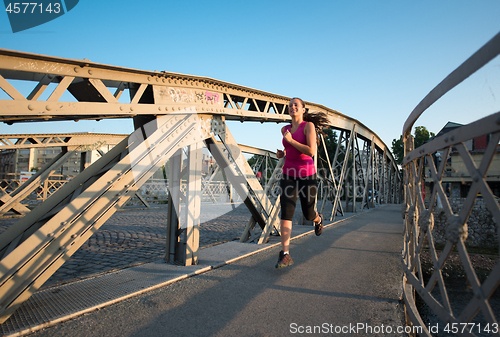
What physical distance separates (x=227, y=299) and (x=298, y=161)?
1.85 metres

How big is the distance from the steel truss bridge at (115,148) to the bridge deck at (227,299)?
35 centimetres

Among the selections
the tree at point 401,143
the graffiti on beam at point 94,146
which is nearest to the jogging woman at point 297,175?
the graffiti on beam at point 94,146

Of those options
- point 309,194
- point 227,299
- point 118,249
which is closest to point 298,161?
point 309,194

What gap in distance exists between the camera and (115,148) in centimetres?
327

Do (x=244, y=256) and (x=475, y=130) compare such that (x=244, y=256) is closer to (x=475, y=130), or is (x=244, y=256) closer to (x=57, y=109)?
(x=57, y=109)

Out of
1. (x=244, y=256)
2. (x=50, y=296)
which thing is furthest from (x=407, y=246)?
(x=50, y=296)

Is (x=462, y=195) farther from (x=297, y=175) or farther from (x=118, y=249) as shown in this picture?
(x=118, y=249)

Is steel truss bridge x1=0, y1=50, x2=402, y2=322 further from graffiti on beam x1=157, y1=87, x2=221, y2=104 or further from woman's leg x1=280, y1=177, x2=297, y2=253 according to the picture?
woman's leg x1=280, y1=177, x2=297, y2=253

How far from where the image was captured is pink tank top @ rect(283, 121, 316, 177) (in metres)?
3.61

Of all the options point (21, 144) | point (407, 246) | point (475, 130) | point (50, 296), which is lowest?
point (50, 296)

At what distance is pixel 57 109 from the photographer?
7.93 ft

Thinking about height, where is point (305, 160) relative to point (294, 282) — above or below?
above

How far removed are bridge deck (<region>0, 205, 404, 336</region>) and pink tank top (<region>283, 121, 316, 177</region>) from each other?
1170mm

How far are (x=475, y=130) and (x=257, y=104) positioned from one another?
425 cm
